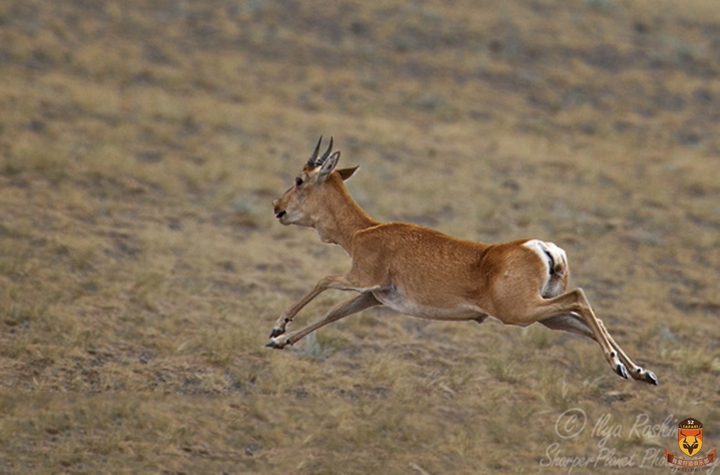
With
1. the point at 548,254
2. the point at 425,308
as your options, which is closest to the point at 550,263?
the point at 548,254

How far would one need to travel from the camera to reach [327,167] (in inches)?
421

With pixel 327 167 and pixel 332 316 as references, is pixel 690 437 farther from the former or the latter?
pixel 327 167

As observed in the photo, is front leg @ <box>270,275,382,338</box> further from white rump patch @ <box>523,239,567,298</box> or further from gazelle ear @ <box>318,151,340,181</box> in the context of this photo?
white rump patch @ <box>523,239,567,298</box>

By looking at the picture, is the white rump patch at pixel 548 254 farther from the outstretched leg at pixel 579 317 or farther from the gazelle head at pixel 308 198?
the gazelle head at pixel 308 198

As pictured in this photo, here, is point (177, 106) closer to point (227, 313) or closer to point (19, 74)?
point (19, 74)

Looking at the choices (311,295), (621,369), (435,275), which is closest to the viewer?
(621,369)

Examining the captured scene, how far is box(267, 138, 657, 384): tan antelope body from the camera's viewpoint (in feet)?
30.8

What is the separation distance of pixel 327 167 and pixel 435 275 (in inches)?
68.8

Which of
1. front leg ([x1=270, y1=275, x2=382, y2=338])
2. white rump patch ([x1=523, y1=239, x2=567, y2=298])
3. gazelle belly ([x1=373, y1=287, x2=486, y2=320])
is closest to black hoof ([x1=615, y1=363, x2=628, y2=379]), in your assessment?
white rump patch ([x1=523, y1=239, x2=567, y2=298])

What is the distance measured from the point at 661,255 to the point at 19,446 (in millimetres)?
13454

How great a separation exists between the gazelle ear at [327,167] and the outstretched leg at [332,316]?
1364mm

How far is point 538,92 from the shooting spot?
99.6ft

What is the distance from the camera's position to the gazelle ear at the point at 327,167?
10.6 meters

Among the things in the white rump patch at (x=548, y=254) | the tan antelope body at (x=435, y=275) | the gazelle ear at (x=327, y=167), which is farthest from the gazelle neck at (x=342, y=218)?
the white rump patch at (x=548, y=254)
